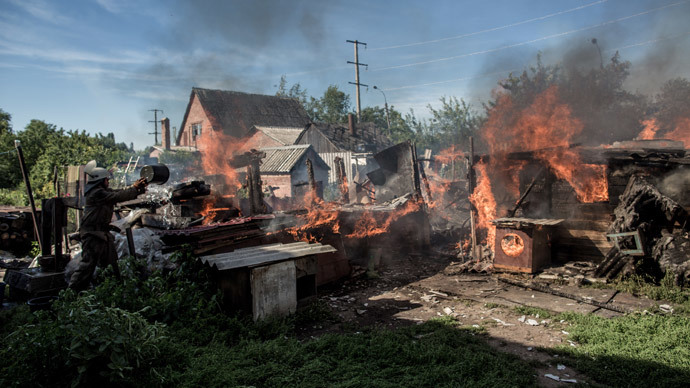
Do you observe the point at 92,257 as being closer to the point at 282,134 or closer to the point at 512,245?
the point at 512,245

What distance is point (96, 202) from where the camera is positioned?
6.75m

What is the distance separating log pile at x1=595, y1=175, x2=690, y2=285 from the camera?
7800mm

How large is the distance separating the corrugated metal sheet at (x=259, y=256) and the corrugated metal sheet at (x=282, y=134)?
23.9 metres

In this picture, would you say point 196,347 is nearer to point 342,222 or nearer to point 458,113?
point 342,222

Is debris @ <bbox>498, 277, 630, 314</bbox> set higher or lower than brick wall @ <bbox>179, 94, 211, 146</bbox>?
lower

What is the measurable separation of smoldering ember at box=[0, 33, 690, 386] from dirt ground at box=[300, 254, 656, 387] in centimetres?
4

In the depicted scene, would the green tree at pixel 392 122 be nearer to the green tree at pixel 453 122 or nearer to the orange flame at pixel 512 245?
the green tree at pixel 453 122

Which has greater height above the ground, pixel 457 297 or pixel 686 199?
pixel 686 199

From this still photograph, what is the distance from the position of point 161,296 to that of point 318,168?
21841 millimetres

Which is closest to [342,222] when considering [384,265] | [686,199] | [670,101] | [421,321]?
[384,265]

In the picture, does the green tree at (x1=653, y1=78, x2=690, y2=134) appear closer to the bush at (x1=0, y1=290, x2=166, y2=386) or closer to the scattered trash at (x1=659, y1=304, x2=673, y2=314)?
the scattered trash at (x1=659, y1=304, x2=673, y2=314)

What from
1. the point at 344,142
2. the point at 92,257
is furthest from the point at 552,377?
the point at 344,142

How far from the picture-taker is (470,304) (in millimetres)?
7582

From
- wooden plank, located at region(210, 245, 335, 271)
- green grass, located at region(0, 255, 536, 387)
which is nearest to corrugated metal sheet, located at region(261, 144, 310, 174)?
wooden plank, located at region(210, 245, 335, 271)
